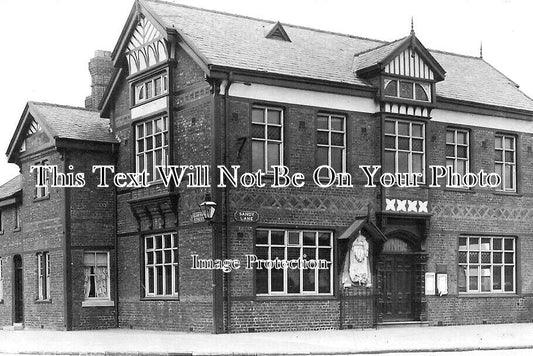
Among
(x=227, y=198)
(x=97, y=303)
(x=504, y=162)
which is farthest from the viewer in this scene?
(x=504, y=162)

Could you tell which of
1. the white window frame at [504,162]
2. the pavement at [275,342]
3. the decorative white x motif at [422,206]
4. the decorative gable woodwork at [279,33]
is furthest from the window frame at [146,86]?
the white window frame at [504,162]

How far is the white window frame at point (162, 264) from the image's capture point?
2673cm

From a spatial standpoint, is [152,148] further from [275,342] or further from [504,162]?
[504,162]

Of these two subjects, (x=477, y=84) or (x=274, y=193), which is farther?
(x=477, y=84)

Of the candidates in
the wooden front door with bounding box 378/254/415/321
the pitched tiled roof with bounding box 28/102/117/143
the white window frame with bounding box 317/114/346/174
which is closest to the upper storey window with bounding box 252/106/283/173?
the white window frame with bounding box 317/114/346/174

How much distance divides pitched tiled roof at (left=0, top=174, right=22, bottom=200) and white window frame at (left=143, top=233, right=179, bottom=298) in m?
6.94

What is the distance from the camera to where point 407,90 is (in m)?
28.3

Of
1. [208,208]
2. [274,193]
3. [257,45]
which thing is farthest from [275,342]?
[257,45]

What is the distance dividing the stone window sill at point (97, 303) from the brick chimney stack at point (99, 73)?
8.12 metres

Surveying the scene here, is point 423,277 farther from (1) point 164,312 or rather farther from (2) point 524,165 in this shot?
(1) point 164,312

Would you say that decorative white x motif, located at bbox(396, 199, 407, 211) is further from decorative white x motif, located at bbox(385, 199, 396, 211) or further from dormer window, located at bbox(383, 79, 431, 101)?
dormer window, located at bbox(383, 79, 431, 101)

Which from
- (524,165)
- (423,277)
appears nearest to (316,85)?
(423,277)

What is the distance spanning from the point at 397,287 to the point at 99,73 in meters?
13.7

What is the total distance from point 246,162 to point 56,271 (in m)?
8.18
